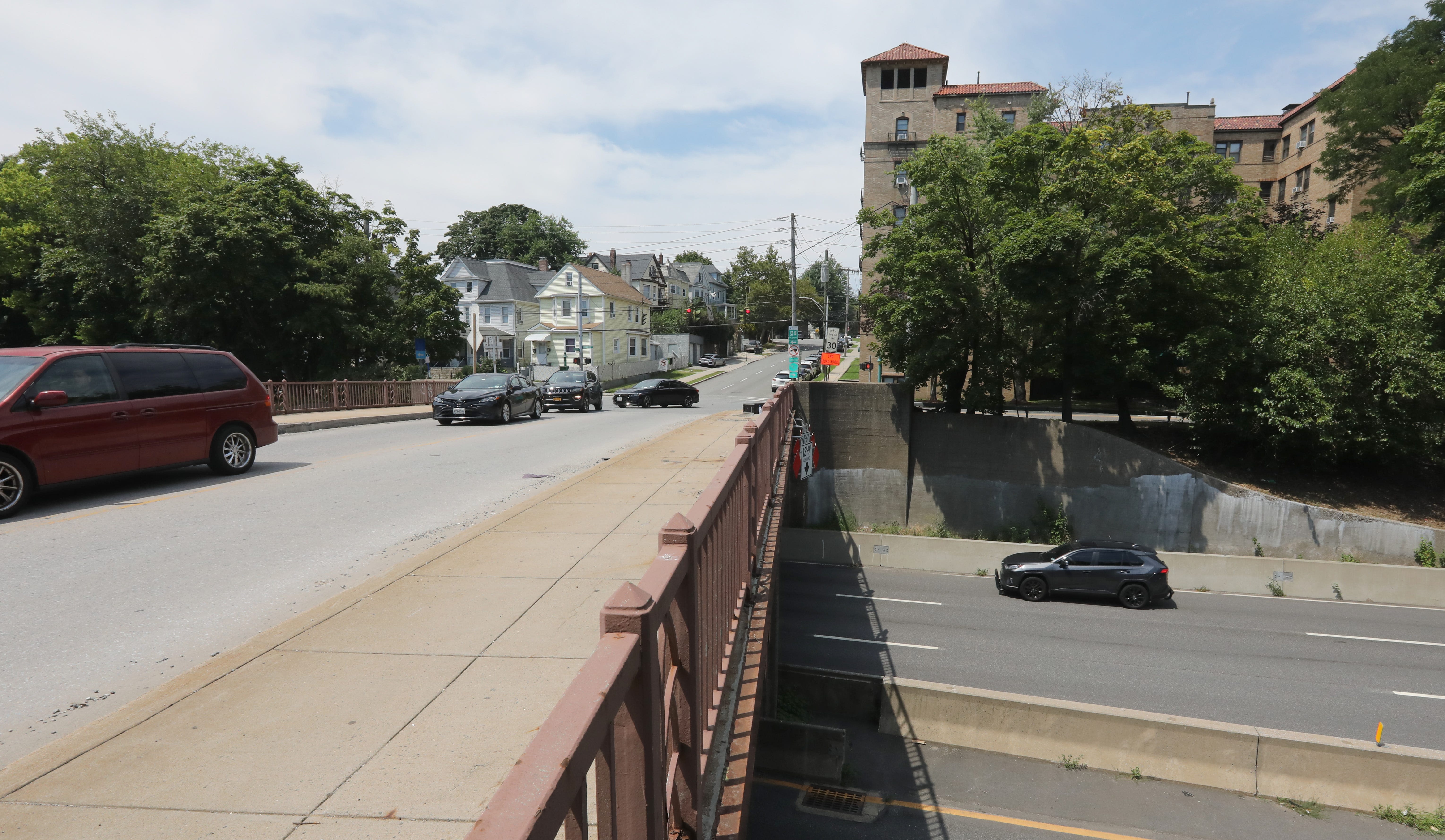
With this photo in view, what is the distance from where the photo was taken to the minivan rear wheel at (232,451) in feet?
35.1

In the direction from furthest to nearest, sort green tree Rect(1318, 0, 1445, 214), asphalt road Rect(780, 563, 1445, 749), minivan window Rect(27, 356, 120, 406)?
green tree Rect(1318, 0, 1445, 214) → asphalt road Rect(780, 563, 1445, 749) → minivan window Rect(27, 356, 120, 406)

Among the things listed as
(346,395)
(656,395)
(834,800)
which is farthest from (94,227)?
(834,800)

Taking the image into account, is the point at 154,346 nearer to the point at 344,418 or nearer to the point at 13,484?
the point at 13,484

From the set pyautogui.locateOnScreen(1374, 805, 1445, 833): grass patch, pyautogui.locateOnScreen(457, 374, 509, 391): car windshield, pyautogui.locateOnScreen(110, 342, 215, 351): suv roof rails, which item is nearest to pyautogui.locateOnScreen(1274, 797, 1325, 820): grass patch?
pyautogui.locateOnScreen(1374, 805, 1445, 833): grass patch

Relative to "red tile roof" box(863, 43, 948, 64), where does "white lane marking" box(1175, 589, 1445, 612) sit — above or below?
below

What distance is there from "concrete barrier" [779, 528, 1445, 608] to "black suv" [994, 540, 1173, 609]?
2789 mm

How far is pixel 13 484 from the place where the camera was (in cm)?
809

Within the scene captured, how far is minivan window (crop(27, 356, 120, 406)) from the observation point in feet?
27.6

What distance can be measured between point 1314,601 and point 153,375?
31.6 metres

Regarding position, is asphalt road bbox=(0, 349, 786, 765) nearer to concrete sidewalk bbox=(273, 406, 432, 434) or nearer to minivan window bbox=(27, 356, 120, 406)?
minivan window bbox=(27, 356, 120, 406)

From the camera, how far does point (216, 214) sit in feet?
112

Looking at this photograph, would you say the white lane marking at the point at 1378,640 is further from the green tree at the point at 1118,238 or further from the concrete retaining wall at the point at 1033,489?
Result: the green tree at the point at 1118,238

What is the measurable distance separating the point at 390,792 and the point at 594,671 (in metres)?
2.06

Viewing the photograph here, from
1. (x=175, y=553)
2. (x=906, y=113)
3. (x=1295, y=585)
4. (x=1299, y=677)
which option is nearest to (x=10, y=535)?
(x=175, y=553)
